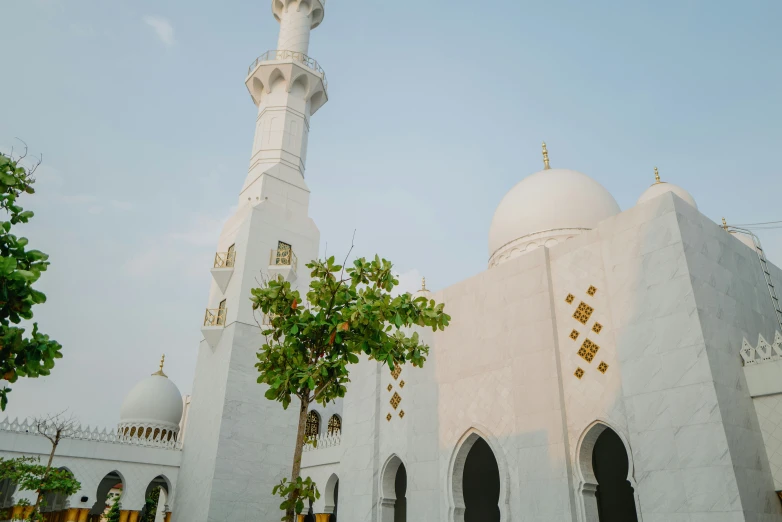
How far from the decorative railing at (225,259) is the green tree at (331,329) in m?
13.6

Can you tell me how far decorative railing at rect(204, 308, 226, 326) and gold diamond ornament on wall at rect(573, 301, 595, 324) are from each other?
13156 millimetres

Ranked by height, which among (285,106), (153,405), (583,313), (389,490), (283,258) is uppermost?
(285,106)

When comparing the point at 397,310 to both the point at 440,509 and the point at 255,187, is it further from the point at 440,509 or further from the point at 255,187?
the point at 255,187

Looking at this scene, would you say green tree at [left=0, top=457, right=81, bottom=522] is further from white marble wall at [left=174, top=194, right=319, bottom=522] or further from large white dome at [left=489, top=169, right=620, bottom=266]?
large white dome at [left=489, top=169, right=620, bottom=266]

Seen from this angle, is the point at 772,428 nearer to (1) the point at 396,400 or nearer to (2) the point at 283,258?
(1) the point at 396,400

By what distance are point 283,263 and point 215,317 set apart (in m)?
3.22

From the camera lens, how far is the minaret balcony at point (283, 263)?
2027cm

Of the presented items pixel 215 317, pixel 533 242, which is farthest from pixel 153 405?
pixel 533 242

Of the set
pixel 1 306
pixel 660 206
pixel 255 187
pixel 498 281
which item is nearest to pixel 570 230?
pixel 498 281

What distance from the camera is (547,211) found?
16.2 meters

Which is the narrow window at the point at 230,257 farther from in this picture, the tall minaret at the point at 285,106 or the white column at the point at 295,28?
the white column at the point at 295,28

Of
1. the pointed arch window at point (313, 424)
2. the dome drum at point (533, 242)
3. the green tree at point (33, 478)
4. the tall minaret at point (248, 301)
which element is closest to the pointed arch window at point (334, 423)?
the pointed arch window at point (313, 424)

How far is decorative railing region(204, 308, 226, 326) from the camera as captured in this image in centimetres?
1997

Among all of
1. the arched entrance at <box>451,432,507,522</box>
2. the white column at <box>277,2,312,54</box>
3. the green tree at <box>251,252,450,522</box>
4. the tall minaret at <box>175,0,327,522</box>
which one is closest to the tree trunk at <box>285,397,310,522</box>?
the green tree at <box>251,252,450,522</box>
